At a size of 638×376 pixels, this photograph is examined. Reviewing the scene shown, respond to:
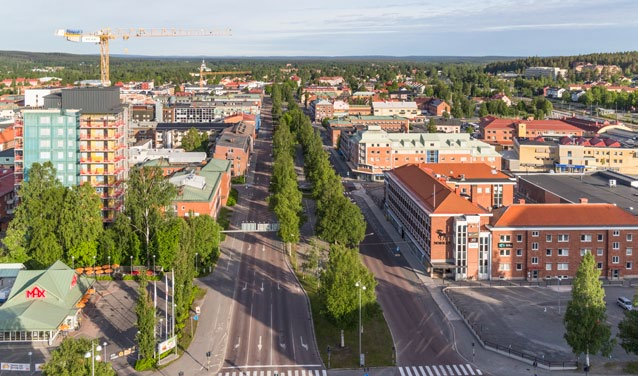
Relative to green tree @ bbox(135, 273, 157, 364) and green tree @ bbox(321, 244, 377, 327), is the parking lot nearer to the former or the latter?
green tree @ bbox(321, 244, 377, 327)

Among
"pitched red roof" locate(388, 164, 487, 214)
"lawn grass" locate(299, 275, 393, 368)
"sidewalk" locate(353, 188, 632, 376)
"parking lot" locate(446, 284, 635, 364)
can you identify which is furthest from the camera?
"pitched red roof" locate(388, 164, 487, 214)

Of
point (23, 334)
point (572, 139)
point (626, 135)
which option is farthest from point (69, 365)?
point (626, 135)

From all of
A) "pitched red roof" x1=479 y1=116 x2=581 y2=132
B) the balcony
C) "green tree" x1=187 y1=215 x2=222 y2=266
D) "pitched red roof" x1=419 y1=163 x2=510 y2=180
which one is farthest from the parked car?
"pitched red roof" x1=479 y1=116 x2=581 y2=132

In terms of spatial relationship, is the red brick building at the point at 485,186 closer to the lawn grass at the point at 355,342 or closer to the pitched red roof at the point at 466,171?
the pitched red roof at the point at 466,171

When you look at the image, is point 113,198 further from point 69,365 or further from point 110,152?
point 69,365

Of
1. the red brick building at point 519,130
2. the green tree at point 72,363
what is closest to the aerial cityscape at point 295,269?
the green tree at point 72,363

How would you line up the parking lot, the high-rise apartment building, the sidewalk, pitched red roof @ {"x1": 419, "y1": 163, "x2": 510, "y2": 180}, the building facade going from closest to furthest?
the sidewalk, the parking lot, the high-rise apartment building, pitched red roof @ {"x1": 419, "y1": 163, "x2": 510, "y2": 180}, the building facade
